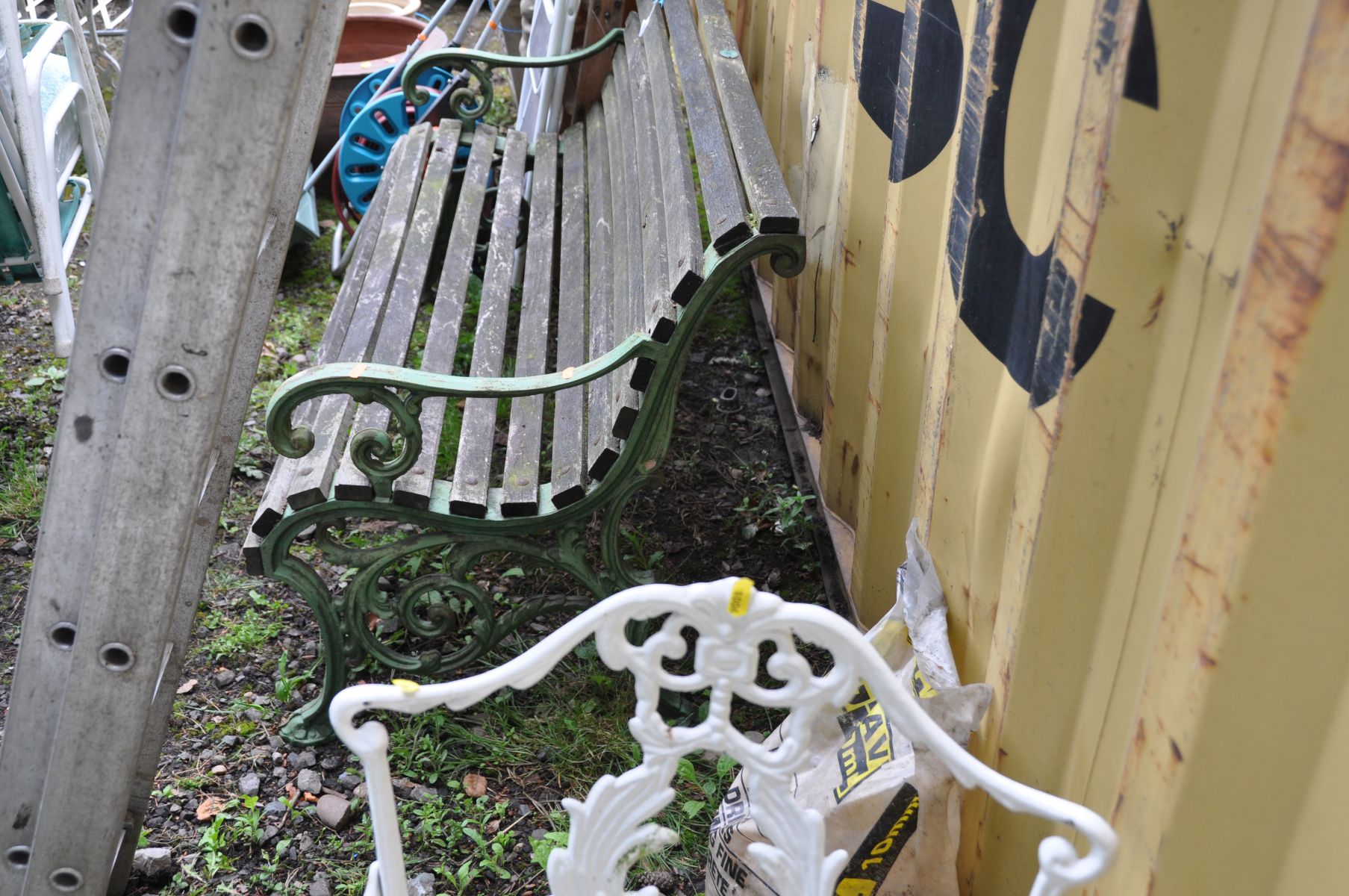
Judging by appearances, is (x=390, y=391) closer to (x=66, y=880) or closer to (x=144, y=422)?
(x=144, y=422)

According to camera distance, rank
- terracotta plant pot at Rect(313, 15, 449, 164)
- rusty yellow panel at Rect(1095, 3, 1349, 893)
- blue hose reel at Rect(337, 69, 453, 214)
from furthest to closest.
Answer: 1. terracotta plant pot at Rect(313, 15, 449, 164)
2. blue hose reel at Rect(337, 69, 453, 214)
3. rusty yellow panel at Rect(1095, 3, 1349, 893)

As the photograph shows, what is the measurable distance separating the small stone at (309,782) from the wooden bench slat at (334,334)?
0.53 metres

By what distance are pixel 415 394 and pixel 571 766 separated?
0.87 m

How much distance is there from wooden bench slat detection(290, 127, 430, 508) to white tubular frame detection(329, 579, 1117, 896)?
100cm

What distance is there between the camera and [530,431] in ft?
7.89

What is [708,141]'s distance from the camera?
2461 millimetres

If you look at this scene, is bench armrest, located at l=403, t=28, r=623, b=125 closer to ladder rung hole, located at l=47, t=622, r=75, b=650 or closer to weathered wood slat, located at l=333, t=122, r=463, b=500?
weathered wood slat, located at l=333, t=122, r=463, b=500

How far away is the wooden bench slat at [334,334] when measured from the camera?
7.12 feet

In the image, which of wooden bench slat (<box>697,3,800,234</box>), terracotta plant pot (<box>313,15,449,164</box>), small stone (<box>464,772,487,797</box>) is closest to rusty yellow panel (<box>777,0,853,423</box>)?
wooden bench slat (<box>697,3,800,234</box>)

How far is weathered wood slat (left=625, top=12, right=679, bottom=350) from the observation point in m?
2.07

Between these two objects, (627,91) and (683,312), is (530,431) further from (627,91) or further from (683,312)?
(627,91)

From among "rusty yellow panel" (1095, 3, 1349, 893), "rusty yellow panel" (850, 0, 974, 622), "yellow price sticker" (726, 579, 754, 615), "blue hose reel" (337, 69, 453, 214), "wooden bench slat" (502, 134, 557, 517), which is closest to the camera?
"rusty yellow panel" (1095, 3, 1349, 893)

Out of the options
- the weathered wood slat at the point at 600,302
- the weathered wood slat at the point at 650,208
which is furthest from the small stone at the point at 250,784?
the weathered wood slat at the point at 650,208

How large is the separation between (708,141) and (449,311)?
0.76 meters
